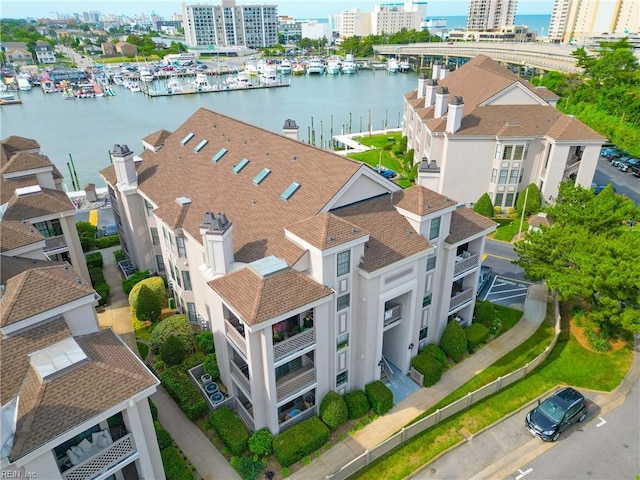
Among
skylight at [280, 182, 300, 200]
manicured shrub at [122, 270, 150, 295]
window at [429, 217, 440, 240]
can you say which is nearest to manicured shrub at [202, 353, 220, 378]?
skylight at [280, 182, 300, 200]

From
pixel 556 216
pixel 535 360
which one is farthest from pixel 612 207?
pixel 535 360

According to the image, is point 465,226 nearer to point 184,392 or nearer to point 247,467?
point 247,467

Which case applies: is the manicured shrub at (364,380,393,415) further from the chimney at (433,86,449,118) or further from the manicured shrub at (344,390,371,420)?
the chimney at (433,86,449,118)

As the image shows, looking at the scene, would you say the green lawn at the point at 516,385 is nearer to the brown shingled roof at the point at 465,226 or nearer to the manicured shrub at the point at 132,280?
the brown shingled roof at the point at 465,226

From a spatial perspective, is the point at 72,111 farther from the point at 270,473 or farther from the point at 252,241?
the point at 270,473

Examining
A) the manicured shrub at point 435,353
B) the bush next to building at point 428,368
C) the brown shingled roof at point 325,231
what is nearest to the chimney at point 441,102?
the manicured shrub at point 435,353
